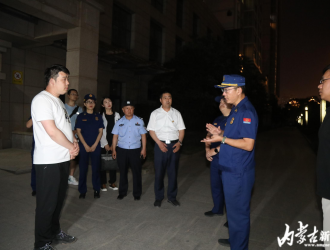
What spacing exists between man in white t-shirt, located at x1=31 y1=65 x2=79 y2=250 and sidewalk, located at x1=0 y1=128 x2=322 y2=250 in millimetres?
540

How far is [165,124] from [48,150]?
2555mm

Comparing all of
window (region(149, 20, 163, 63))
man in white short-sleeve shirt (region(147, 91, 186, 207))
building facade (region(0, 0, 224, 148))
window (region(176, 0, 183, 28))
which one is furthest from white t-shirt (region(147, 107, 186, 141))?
window (region(176, 0, 183, 28))

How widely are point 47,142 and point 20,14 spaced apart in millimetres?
9985

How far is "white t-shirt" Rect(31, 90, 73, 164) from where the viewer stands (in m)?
2.91

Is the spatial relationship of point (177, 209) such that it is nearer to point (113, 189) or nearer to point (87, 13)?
point (113, 189)

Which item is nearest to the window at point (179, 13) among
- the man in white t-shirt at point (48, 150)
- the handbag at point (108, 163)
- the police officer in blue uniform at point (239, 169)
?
the handbag at point (108, 163)

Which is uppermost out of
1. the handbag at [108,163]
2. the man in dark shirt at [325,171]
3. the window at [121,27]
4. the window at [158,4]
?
the window at [158,4]

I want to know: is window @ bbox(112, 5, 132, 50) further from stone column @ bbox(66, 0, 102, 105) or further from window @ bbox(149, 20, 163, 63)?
stone column @ bbox(66, 0, 102, 105)

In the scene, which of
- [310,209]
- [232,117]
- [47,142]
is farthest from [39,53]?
[310,209]

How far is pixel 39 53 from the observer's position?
38.2 feet

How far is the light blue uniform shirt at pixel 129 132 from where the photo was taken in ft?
17.1

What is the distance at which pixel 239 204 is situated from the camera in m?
2.85

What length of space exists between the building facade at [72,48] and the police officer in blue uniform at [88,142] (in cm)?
188

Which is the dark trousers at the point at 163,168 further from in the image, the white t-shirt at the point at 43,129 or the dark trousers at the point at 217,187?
the white t-shirt at the point at 43,129
